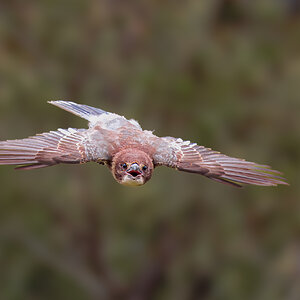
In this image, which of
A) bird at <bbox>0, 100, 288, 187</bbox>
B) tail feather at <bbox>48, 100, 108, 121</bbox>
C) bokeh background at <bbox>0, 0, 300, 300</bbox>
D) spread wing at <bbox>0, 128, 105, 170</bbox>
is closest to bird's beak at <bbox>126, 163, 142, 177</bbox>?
bird at <bbox>0, 100, 288, 187</bbox>

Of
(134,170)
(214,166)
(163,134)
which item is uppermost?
(163,134)

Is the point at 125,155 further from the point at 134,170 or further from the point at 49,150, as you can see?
the point at 49,150

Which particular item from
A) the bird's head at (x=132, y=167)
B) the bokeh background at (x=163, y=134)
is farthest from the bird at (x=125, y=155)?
the bokeh background at (x=163, y=134)

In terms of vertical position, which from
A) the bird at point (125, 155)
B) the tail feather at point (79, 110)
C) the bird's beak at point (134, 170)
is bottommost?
the bird's beak at point (134, 170)

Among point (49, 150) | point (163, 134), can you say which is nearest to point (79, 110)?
point (49, 150)

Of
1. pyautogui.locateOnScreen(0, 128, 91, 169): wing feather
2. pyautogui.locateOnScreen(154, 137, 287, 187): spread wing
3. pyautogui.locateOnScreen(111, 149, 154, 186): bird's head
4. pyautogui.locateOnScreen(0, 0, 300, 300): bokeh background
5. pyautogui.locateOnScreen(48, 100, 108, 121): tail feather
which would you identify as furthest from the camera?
pyautogui.locateOnScreen(0, 0, 300, 300): bokeh background

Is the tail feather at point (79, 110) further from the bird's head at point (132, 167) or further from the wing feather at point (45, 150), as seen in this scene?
the bird's head at point (132, 167)

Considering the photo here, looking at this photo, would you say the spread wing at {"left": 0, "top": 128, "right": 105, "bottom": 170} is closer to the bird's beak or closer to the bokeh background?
the bird's beak
